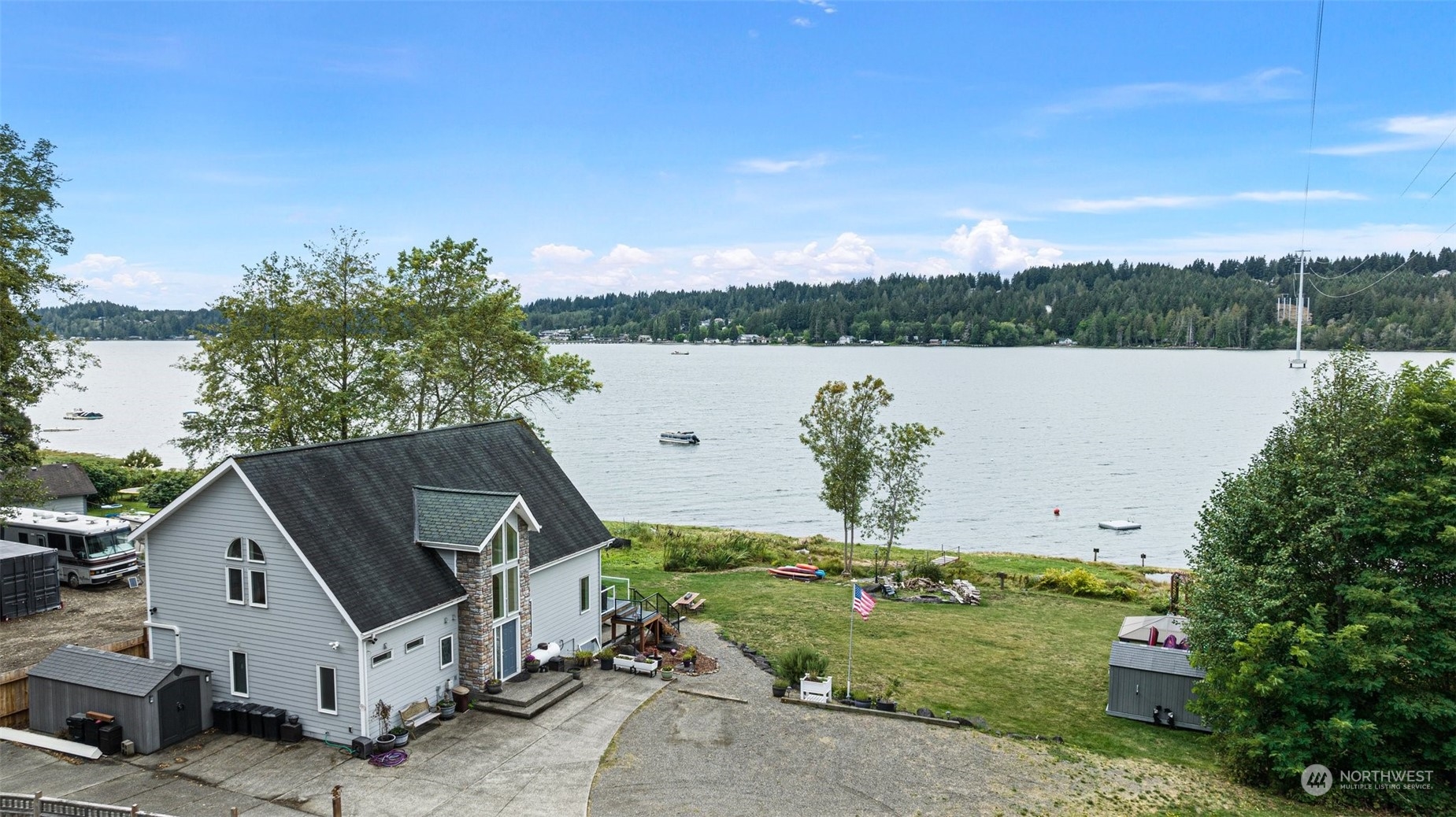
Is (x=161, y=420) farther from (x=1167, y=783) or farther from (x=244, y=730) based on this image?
(x=1167, y=783)

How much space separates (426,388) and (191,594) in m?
18.3

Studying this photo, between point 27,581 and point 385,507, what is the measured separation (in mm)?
12785

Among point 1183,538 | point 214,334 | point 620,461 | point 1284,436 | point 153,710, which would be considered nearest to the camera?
point 153,710

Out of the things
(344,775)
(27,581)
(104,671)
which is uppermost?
(27,581)

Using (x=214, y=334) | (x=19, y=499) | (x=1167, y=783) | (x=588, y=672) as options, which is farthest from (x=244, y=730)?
(x=214, y=334)

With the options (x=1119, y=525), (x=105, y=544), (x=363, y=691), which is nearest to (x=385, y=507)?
(x=363, y=691)

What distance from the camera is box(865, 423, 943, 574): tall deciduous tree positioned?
3925 centimetres

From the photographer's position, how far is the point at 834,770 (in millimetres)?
17312

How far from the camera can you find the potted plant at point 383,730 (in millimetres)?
17047

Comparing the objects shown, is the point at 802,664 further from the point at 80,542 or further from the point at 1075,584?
the point at 80,542

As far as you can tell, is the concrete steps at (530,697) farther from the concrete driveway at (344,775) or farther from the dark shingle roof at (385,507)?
the dark shingle roof at (385,507)

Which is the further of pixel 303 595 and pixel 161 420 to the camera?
pixel 161 420

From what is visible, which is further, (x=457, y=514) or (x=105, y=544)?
(x=105, y=544)

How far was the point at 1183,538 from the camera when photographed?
56875 mm
